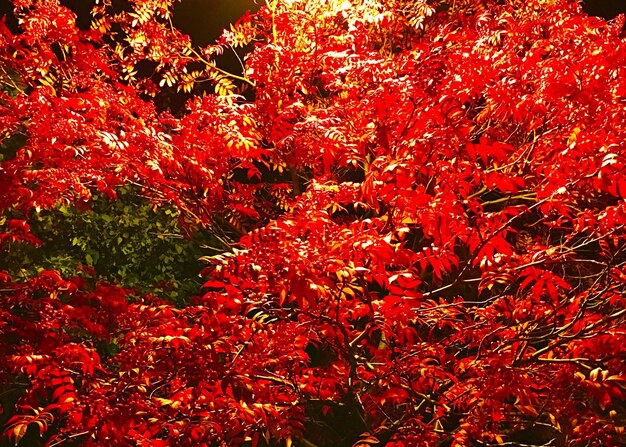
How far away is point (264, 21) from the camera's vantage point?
Result: 7828mm

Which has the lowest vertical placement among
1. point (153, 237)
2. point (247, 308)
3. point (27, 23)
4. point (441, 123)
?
point (153, 237)

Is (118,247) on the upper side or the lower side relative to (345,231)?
lower

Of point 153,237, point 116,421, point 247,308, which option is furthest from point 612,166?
point 153,237

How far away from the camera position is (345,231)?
421cm

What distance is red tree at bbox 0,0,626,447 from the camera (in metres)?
4.38

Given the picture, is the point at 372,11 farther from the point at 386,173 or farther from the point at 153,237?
the point at 153,237

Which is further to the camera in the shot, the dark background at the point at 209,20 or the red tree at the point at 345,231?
the dark background at the point at 209,20

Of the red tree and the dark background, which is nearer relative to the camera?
the red tree

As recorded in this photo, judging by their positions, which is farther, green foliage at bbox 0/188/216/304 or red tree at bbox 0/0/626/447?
green foliage at bbox 0/188/216/304

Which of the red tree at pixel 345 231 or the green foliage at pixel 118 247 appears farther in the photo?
the green foliage at pixel 118 247

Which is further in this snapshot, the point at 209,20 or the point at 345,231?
the point at 209,20

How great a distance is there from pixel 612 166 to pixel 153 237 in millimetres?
6121

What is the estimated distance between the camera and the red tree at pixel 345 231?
438cm

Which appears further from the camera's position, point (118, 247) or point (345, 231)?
point (118, 247)
